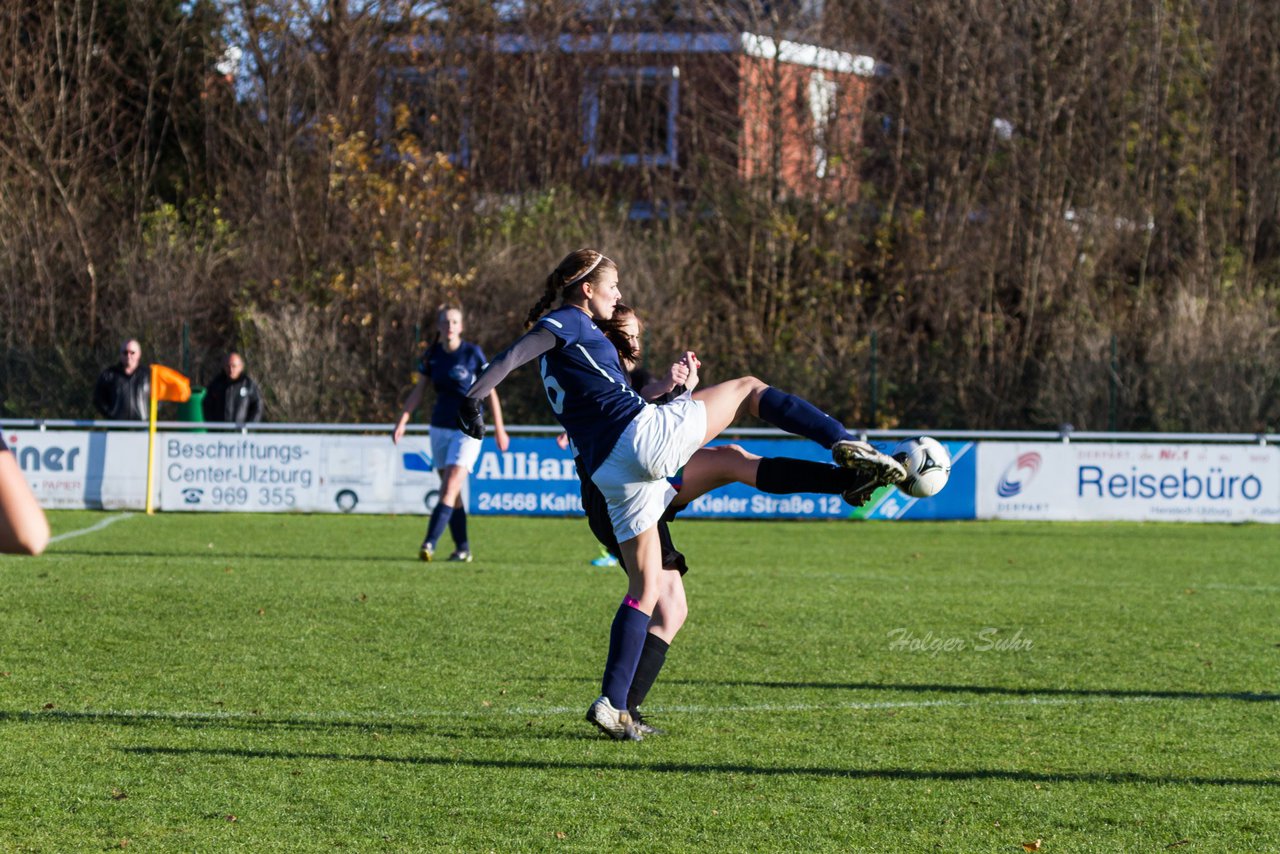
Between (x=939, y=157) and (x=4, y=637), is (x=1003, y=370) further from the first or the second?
(x=4, y=637)

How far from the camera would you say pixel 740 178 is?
93.9 feet

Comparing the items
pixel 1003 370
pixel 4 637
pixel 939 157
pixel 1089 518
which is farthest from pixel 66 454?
pixel 939 157

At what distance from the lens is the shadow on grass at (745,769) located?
5484mm

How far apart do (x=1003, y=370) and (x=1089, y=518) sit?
6044mm

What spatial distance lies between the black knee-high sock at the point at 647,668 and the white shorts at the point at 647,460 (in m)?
0.60

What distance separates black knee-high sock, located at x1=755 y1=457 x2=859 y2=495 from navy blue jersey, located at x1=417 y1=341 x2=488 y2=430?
637 centimetres

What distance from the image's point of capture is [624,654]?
5.99 meters

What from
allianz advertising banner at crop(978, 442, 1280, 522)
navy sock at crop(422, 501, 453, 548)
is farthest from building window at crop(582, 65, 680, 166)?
navy sock at crop(422, 501, 453, 548)

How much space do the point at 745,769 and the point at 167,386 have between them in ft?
47.9

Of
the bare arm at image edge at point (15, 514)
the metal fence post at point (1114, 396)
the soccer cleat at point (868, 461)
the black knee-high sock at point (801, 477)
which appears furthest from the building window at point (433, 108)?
the bare arm at image edge at point (15, 514)

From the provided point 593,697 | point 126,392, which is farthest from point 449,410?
point 126,392

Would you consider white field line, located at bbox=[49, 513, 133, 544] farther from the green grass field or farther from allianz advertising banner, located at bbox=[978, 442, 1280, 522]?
allianz advertising banner, located at bbox=[978, 442, 1280, 522]

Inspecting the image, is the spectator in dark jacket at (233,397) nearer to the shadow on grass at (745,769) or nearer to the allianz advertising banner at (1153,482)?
the allianz advertising banner at (1153,482)

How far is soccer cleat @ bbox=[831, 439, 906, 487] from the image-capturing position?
5715 millimetres
